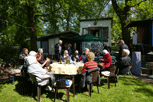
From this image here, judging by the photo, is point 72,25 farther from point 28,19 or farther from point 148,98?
point 148,98

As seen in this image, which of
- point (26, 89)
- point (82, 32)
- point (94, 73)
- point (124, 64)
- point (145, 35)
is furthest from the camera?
point (82, 32)

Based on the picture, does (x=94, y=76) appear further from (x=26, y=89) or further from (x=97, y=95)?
(x=26, y=89)

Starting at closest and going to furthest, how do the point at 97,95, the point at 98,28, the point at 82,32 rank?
the point at 97,95, the point at 98,28, the point at 82,32

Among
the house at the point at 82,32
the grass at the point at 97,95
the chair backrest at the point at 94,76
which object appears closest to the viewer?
the grass at the point at 97,95

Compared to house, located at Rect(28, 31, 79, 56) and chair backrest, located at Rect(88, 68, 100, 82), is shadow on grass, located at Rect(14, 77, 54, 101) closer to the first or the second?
chair backrest, located at Rect(88, 68, 100, 82)

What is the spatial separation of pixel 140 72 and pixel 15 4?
9.45 metres

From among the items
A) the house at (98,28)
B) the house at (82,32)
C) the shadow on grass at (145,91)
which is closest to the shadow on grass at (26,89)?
the shadow on grass at (145,91)

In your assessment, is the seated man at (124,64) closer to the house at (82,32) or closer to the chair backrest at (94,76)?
the chair backrest at (94,76)

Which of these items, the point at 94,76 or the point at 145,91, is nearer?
the point at 94,76

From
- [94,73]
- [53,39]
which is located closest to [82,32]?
[53,39]

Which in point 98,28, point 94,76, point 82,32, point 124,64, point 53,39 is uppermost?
point 98,28

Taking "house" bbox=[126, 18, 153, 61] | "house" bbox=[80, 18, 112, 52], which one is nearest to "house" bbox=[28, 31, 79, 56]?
"house" bbox=[80, 18, 112, 52]

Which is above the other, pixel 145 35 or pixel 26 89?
pixel 145 35

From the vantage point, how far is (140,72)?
7.96 m
